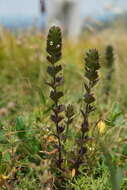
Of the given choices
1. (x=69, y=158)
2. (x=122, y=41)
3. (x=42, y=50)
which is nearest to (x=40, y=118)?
(x=69, y=158)

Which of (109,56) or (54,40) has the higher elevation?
(109,56)

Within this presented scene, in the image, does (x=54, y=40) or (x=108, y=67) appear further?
(x=108, y=67)

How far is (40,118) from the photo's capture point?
2.03 metres

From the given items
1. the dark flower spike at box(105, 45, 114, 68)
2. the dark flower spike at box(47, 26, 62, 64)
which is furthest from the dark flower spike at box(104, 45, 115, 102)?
the dark flower spike at box(47, 26, 62, 64)

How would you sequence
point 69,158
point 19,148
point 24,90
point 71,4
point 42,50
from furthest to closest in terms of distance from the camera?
point 71,4
point 42,50
point 24,90
point 19,148
point 69,158

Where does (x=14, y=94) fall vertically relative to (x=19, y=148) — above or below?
above

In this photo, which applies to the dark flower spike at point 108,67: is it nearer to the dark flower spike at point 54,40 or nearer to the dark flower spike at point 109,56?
the dark flower spike at point 109,56

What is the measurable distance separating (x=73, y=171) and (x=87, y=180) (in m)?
0.06

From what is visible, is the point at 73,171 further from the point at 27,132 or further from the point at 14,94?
the point at 14,94

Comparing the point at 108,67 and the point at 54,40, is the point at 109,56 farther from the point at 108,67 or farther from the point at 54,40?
the point at 54,40

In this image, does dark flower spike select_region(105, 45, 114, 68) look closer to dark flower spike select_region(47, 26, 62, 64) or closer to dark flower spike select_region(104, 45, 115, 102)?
dark flower spike select_region(104, 45, 115, 102)

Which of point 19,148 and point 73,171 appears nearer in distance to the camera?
point 73,171

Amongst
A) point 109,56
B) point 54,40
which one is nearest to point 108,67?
point 109,56

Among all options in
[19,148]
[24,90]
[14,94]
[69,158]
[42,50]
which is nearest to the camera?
[69,158]
